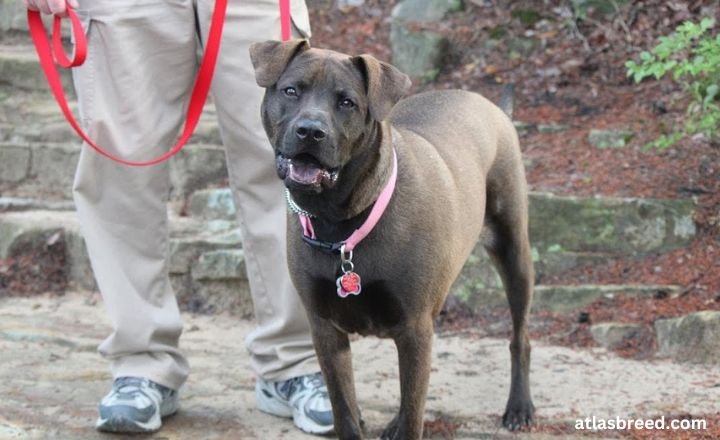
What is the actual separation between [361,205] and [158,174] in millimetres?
1045

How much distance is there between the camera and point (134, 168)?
4145mm

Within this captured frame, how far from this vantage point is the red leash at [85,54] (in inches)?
154

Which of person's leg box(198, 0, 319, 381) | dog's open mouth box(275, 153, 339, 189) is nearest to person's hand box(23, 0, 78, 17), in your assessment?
person's leg box(198, 0, 319, 381)

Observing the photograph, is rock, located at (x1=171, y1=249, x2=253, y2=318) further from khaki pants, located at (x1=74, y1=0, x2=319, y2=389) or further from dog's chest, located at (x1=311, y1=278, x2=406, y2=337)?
dog's chest, located at (x1=311, y1=278, x2=406, y2=337)

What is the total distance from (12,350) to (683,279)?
3114mm

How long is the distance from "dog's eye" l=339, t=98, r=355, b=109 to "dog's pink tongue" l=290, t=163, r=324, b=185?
22 cm

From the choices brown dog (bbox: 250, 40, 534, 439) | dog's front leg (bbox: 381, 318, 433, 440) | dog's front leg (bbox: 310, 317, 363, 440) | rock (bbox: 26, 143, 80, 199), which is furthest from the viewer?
rock (bbox: 26, 143, 80, 199)

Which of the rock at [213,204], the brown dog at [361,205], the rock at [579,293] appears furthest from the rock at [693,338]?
the rock at [213,204]

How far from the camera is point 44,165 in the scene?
22.6ft

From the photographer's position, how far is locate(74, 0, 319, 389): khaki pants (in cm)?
402

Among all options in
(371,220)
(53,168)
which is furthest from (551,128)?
(371,220)

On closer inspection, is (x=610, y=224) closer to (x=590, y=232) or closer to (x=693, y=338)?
(x=590, y=232)

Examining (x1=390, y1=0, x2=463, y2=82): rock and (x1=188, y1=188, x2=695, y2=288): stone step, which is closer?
(x1=188, y1=188, x2=695, y2=288): stone step

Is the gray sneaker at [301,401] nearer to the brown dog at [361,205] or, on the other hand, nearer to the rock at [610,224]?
the brown dog at [361,205]
